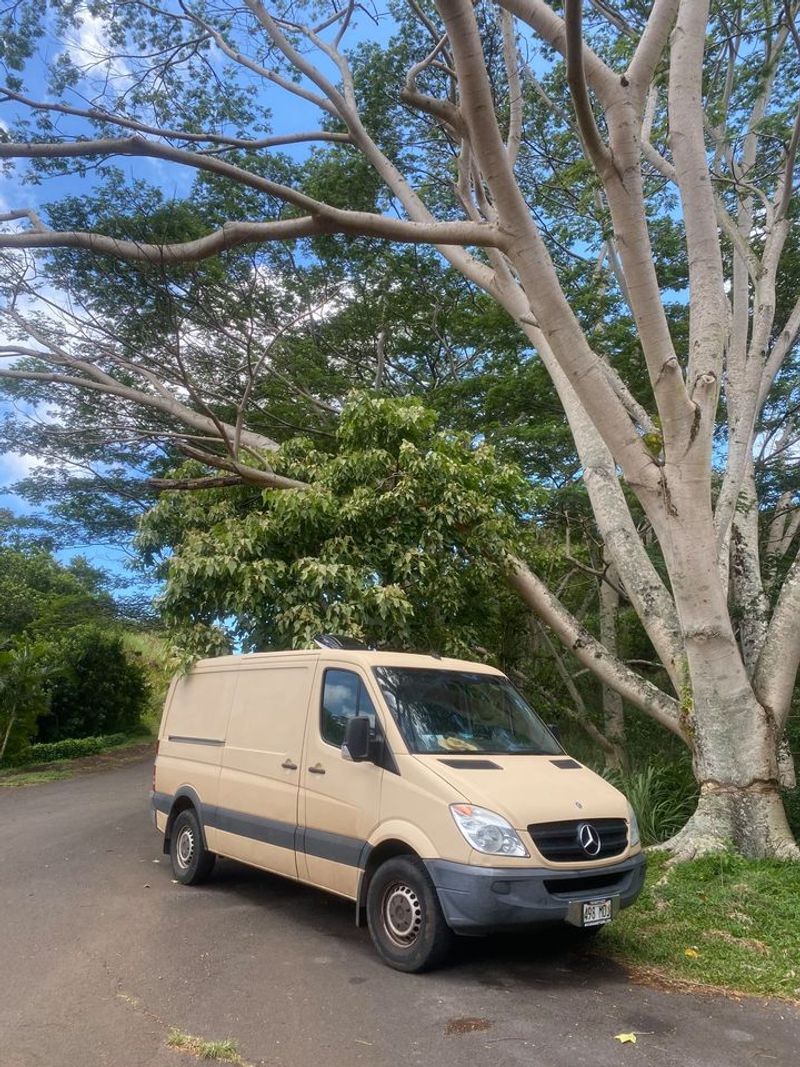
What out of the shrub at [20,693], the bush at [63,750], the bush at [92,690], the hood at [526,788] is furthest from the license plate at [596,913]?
the bush at [92,690]

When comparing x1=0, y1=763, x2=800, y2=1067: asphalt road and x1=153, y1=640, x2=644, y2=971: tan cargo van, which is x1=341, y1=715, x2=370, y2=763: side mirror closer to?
x1=153, y1=640, x2=644, y2=971: tan cargo van

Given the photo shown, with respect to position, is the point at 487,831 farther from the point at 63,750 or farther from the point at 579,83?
the point at 63,750

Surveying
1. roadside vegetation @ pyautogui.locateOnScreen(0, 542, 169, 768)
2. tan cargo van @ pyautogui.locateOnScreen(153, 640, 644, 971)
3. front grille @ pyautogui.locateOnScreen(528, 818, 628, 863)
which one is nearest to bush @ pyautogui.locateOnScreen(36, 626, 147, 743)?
roadside vegetation @ pyautogui.locateOnScreen(0, 542, 169, 768)

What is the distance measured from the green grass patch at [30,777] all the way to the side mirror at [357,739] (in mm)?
11298

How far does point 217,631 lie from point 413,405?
3.49 meters

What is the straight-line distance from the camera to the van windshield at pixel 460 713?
19.5ft

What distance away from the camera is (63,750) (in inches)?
741

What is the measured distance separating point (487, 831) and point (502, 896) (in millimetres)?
352

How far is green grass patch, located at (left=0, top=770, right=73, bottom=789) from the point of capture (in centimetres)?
1513

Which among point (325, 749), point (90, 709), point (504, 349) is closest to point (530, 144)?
point (504, 349)

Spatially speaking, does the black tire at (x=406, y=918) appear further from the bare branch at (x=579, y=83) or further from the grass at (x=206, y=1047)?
the bare branch at (x=579, y=83)

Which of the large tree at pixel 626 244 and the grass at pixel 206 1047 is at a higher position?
the large tree at pixel 626 244

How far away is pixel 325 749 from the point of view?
20.4 feet

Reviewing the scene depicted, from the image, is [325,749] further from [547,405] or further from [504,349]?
[504,349]
